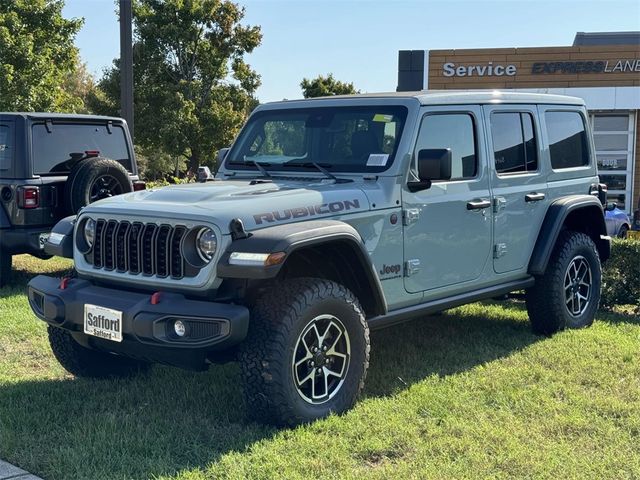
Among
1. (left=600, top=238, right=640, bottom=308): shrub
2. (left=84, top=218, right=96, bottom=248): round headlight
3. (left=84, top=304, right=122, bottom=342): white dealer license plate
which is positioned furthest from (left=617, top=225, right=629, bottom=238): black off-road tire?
(left=84, top=304, right=122, bottom=342): white dealer license plate

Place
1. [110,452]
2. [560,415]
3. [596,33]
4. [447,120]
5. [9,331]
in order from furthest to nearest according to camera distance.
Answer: [596,33] < [9,331] < [447,120] < [560,415] < [110,452]

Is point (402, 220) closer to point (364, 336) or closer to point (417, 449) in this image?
point (364, 336)

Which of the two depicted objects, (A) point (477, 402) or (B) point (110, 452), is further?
(A) point (477, 402)

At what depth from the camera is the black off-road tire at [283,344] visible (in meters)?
3.81

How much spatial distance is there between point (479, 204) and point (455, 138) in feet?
1.63

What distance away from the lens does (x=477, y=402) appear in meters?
4.48

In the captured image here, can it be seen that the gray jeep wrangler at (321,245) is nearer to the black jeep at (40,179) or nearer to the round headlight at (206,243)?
the round headlight at (206,243)

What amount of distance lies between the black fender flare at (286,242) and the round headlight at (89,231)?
105 cm

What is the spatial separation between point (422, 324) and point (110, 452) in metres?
3.52

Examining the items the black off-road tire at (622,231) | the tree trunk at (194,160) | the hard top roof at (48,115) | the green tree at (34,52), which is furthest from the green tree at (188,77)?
the hard top roof at (48,115)

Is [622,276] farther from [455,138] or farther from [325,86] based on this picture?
[325,86]

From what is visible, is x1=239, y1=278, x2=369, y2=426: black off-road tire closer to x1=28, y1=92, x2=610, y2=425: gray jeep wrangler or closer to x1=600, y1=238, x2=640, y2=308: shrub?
x1=28, y1=92, x2=610, y2=425: gray jeep wrangler

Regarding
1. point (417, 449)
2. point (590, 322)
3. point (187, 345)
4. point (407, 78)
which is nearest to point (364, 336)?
point (417, 449)

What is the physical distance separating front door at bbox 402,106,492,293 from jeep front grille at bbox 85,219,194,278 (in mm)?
1516
